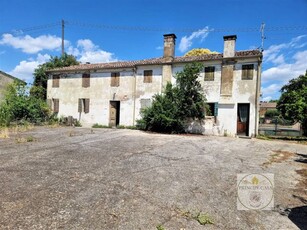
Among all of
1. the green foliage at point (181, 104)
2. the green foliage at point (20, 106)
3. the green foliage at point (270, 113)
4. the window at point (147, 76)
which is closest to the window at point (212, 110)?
the green foliage at point (181, 104)

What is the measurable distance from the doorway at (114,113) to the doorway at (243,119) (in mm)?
9762

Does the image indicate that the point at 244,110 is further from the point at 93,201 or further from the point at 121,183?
the point at 93,201

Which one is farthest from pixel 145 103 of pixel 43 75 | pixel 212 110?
pixel 43 75

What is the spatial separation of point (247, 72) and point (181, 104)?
16.0 feet

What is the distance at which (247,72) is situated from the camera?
14.4 metres

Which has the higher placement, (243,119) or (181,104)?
(181,104)

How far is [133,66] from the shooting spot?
1758cm

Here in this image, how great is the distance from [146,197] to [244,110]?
12714 millimetres

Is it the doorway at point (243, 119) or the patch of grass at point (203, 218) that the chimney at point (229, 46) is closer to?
the doorway at point (243, 119)

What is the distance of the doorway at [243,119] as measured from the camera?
14646 millimetres

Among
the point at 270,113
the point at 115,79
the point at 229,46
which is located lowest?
the point at 270,113

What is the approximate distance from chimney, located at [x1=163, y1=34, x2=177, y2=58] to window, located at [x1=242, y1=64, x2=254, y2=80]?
18.0ft

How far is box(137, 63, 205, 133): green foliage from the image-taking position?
568 inches

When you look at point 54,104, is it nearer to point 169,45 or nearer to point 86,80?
point 86,80
